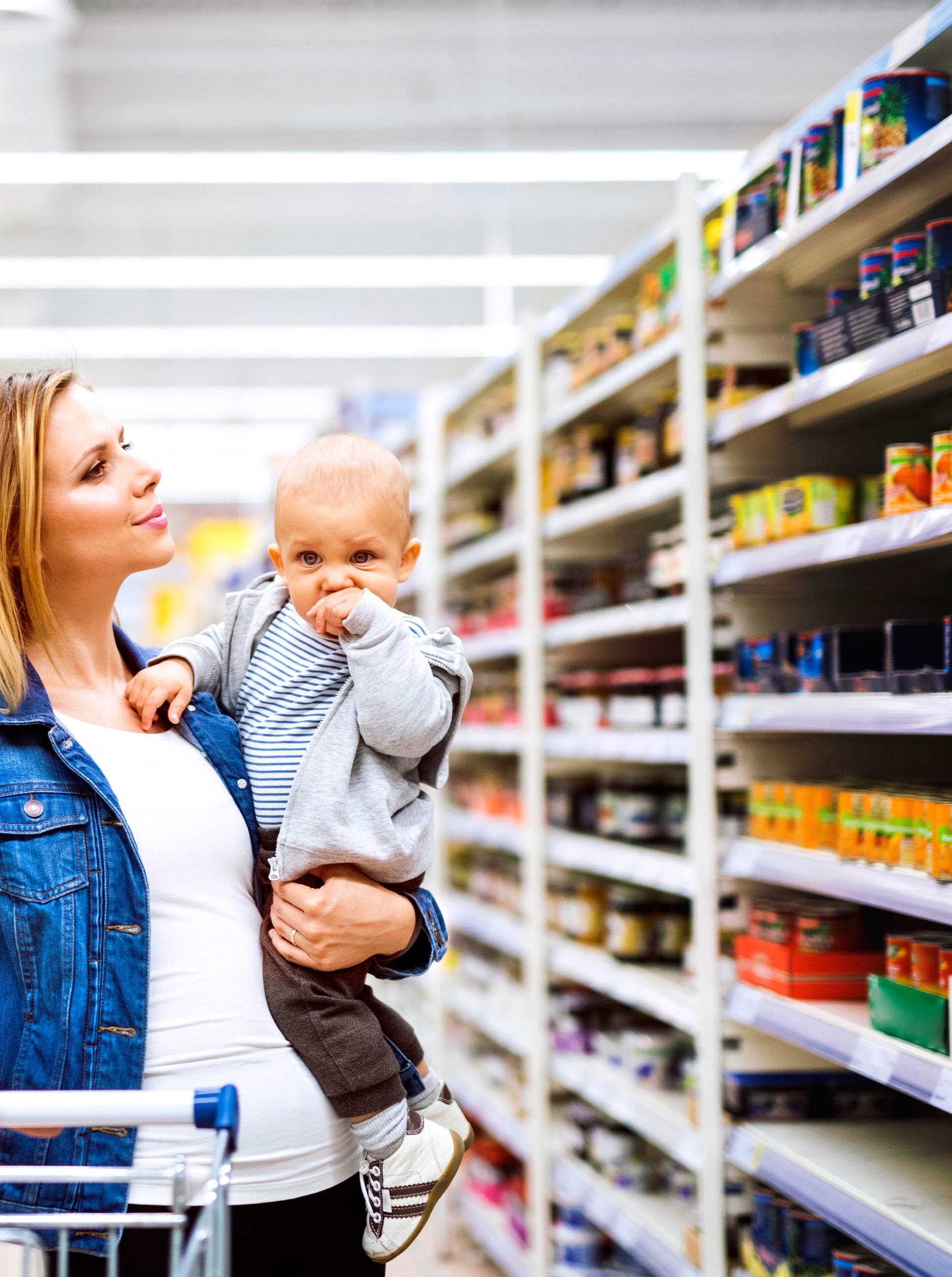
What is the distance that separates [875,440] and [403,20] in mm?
6465

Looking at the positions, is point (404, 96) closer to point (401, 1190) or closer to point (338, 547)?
point (338, 547)

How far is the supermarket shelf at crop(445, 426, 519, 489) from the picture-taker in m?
4.16

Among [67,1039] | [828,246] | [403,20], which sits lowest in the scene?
[67,1039]

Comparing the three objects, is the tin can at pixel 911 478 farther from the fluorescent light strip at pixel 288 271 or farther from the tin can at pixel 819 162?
the fluorescent light strip at pixel 288 271

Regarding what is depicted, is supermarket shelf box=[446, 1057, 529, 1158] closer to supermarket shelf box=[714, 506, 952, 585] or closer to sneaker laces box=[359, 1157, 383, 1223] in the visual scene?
supermarket shelf box=[714, 506, 952, 585]

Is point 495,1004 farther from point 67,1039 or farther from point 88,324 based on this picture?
point 88,324

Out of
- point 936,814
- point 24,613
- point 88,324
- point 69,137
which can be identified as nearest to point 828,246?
point 936,814

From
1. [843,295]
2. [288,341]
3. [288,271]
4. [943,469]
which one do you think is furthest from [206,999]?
[288,341]

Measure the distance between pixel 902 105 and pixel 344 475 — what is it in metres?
1.19

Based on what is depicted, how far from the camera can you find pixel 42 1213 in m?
1.37

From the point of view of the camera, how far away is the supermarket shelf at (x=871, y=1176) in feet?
6.47

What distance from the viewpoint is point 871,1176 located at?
2.25 m

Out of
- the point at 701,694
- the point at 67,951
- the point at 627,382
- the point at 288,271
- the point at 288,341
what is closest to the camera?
the point at 67,951

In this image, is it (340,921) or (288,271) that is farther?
(288,271)
